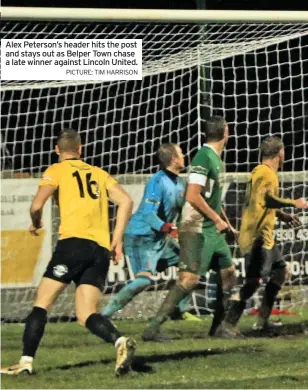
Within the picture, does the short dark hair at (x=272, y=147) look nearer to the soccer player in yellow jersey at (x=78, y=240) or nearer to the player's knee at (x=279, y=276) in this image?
the player's knee at (x=279, y=276)

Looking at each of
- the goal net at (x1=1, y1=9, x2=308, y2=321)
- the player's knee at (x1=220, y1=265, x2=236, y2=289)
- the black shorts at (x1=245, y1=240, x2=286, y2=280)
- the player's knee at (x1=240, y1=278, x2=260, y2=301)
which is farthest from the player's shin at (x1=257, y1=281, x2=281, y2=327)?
the goal net at (x1=1, y1=9, x2=308, y2=321)

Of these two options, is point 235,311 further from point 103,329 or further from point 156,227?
point 103,329

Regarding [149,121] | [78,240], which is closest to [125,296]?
[78,240]

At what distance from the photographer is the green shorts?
26.7 ft

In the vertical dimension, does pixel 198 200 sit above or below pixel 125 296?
above

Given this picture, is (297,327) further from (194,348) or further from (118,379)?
(118,379)

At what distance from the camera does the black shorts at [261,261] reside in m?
8.87

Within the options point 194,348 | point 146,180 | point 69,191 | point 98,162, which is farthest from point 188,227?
point 98,162

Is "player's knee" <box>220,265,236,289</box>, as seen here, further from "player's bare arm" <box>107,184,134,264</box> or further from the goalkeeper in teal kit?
"player's bare arm" <box>107,184,134,264</box>

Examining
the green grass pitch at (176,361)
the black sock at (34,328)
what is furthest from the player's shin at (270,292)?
the black sock at (34,328)

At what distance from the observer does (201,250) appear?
819 cm

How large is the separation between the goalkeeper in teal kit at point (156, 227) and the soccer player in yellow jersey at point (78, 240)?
196cm

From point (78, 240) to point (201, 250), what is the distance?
1478mm

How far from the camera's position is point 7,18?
20.3 ft
